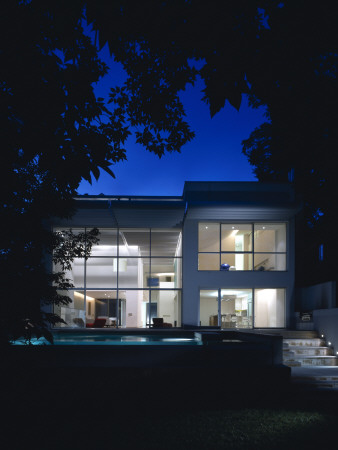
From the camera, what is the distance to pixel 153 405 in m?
7.56

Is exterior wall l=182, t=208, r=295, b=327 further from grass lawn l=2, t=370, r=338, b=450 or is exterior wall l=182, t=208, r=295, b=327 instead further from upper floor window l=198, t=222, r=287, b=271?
grass lawn l=2, t=370, r=338, b=450

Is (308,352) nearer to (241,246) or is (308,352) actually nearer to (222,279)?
(222,279)

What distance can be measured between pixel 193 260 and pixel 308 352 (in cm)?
763

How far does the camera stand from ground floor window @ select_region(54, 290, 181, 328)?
20.2 meters

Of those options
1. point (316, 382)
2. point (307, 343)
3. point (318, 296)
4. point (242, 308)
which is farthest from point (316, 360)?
point (242, 308)

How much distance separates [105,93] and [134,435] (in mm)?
4409

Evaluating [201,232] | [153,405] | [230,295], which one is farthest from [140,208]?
[153,405]

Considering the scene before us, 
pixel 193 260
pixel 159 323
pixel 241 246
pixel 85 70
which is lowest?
pixel 159 323

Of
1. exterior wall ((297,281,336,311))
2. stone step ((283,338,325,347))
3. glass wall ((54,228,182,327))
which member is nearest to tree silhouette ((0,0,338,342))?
stone step ((283,338,325,347))

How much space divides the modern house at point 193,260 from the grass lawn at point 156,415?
33.6ft

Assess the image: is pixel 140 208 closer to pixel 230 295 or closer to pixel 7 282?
pixel 230 295

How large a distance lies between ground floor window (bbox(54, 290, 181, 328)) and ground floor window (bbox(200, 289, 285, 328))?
163cm

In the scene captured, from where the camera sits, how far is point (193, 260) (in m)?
19.1

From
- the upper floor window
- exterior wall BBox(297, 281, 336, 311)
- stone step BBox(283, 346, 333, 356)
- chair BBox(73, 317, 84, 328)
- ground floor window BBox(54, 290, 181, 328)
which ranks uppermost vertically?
the upper floor window
